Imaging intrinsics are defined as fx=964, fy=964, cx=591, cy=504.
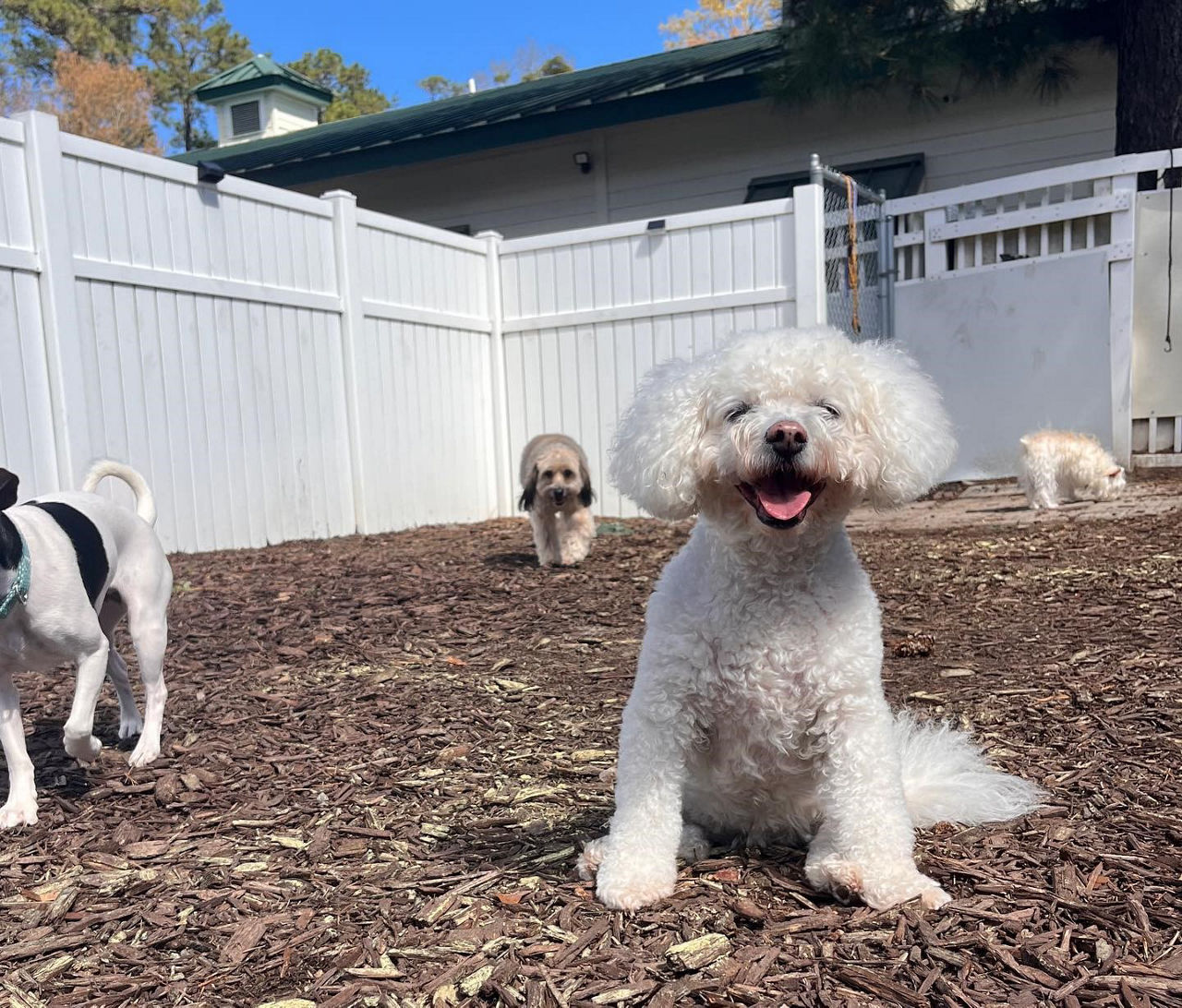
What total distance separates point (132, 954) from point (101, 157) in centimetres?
637

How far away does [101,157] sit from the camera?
274 inches

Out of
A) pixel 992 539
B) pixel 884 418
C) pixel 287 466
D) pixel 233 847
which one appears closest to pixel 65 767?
pixel 233 847

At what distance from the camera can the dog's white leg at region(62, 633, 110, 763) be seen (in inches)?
125

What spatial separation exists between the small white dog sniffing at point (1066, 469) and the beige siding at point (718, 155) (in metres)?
4.55

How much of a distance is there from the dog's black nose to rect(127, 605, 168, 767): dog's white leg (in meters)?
2.69

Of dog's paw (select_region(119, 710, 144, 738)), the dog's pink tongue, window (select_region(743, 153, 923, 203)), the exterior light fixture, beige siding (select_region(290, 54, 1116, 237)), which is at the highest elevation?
beige siding (select_region(290, 54, 1116, 237))

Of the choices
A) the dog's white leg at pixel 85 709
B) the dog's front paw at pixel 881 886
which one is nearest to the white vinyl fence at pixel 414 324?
the dog's white leg at pixel 85 709

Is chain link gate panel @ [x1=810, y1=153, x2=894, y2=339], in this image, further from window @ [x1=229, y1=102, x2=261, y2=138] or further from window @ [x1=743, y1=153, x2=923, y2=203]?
window @ [x1=229, y1=102, x2=261, y2=138]

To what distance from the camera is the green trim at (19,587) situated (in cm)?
304

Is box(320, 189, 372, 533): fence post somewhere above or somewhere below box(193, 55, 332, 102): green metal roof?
below

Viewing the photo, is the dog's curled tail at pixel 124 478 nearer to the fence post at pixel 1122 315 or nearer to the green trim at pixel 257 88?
the fence post at pixel 1122 315

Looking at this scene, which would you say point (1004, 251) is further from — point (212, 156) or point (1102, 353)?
point (212, 156)

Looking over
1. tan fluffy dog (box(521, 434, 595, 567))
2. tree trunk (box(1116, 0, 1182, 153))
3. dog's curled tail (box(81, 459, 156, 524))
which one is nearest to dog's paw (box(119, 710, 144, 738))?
dog's curled tail (box(81, 459, 156, 524))

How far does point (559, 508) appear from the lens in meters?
7.31
